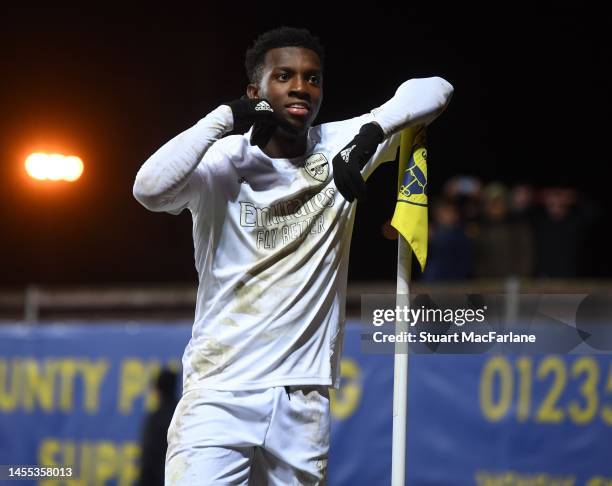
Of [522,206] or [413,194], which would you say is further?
[522,206]

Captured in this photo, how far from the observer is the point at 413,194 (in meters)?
3.85

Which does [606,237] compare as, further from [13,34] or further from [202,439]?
[202,439]

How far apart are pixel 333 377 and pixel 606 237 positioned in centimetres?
844

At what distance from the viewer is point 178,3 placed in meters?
10.9

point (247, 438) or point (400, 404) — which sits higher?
point (400, 404)

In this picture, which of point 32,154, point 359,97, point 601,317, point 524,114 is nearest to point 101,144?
point 32,154

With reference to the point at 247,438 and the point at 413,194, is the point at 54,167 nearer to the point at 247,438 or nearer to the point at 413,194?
the point at 413,194

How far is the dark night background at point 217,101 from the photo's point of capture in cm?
1075

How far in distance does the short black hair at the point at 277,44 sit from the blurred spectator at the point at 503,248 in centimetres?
598

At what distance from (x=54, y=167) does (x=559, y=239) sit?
17.6 feet

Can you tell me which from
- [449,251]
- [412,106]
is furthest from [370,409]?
[412,106]

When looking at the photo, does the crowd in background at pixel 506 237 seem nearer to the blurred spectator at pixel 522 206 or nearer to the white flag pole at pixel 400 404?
the blurred spectator at pixel 522 206

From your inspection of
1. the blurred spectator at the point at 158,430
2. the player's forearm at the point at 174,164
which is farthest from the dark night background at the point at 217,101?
the player's forearm at the point at 174,164

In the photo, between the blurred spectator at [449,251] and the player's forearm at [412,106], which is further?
the blurred spectator at [449,251]
